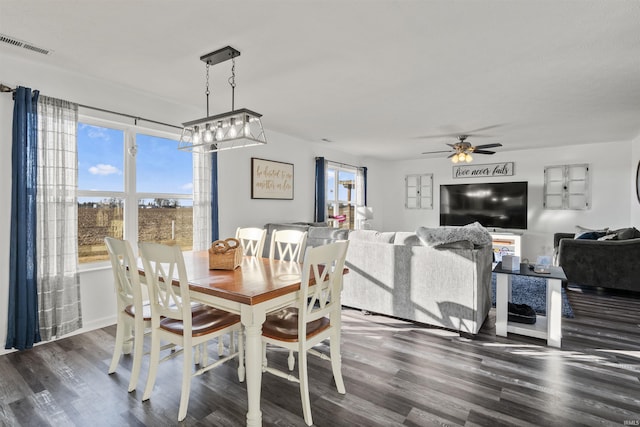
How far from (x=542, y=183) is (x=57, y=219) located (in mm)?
7917

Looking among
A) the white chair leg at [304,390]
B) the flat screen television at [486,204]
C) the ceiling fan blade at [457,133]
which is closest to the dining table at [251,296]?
the white chair leg at [304,390]

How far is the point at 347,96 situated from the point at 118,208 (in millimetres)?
2739

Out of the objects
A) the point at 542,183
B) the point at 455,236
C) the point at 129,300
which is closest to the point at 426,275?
the point at 455,236

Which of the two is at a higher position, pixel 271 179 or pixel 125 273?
pixel 271 179

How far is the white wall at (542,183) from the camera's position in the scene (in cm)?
623

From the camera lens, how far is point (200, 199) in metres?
4.23

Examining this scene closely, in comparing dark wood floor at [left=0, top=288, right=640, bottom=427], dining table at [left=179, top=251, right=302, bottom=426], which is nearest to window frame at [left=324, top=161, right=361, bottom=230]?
dark wood floor at [left=0, top=288, right=640, bottom=427]

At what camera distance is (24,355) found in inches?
106

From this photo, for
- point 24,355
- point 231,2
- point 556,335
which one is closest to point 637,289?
point 556,335

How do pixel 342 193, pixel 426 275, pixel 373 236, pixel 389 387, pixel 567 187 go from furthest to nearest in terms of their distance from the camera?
pixel 342 193 → pixel 567 187 → pixel 373 236 → pixel 426 275 → pixel 389 387

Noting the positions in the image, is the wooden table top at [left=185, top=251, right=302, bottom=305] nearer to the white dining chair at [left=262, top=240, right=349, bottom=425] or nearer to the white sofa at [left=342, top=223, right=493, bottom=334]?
the white dining chair at [left=262, top=240, right=349, bottom=425]

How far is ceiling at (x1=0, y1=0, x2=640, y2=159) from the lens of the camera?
207 centimetres

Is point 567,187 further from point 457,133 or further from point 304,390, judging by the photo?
point 304,390

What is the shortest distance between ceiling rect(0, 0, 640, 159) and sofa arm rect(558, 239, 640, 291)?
169cm
